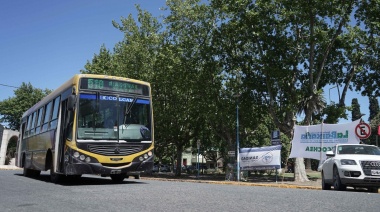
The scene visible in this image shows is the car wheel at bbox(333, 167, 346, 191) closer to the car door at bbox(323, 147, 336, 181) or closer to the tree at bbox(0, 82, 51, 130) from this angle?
the car door at bbox(323, 147, 336, 181)

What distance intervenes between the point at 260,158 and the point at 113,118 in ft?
34.6

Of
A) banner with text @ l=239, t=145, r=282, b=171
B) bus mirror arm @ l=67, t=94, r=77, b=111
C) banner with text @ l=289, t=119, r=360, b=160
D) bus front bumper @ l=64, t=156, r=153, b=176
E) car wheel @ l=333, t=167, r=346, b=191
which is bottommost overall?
car wheel @ l=333, t=167, r=346, b=191

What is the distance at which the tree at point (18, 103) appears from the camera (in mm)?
79944

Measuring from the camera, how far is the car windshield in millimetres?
13555

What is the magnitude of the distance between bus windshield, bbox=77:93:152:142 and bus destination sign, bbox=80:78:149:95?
0.97ft

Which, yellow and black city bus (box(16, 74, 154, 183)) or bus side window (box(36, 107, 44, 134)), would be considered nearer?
yellow and black city bus (box(16, 74, 154, 183))

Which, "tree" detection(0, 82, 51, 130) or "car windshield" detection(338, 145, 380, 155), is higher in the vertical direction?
"tree" detection(0, 82, 51, 130)

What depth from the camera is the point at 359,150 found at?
13.7 metres

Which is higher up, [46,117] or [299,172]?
[46,117]

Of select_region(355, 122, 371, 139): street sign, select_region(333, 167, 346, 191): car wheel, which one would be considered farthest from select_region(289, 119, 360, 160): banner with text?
select_region(333, 167, 346, 191): car wheel

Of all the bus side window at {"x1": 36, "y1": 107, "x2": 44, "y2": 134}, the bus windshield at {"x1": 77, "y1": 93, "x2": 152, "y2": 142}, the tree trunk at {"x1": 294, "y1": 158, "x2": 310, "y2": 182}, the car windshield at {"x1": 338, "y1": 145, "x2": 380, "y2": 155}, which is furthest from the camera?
the tree trunk at {"x1": 294, "y1": 158, "x2": 310, "y2": 182}

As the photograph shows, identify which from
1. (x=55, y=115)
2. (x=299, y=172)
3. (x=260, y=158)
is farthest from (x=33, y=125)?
(x=299, y=172)

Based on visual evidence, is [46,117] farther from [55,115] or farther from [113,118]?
[113,118]

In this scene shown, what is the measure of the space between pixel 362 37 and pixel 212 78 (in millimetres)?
11516
